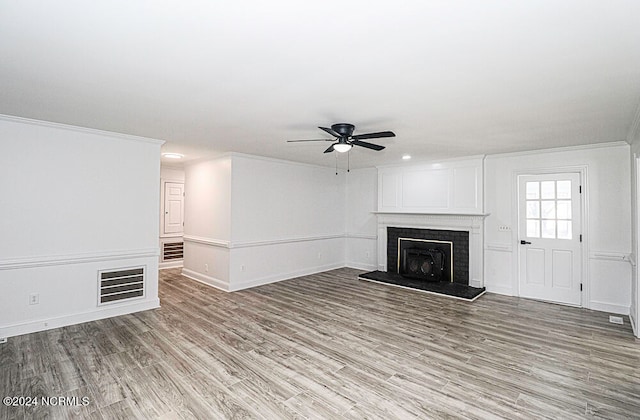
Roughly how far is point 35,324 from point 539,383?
540 centimetres

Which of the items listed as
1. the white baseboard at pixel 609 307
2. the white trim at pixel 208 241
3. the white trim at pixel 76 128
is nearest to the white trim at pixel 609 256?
the white baseboard at pixel 609 307

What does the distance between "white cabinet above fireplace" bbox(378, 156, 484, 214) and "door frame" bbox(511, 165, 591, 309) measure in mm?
550

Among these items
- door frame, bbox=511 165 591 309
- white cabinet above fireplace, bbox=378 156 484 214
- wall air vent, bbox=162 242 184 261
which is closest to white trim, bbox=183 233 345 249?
wall air vent, bbox=162 242 184 261

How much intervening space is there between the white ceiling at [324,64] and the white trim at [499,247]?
2.34 meters

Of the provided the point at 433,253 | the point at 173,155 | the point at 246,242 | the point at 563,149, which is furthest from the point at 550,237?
the point at 173,155

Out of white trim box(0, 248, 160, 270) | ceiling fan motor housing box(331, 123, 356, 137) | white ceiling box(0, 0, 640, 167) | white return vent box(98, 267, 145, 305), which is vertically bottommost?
white return vent box(98, 267, 145, 305)

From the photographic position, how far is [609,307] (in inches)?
188

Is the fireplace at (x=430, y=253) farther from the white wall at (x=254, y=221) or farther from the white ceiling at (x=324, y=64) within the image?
the white ceiling at (x=324, y=64)

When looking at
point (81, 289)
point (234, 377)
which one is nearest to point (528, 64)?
point (234, 377)

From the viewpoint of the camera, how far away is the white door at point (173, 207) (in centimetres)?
799

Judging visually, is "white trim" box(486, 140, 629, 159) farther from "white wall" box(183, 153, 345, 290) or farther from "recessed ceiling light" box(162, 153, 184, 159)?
"recessed ceiling light" box(162, 153, 184, 159)

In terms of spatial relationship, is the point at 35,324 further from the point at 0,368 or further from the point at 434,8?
the point at 434,8

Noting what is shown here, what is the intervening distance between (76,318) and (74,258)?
2.53ft

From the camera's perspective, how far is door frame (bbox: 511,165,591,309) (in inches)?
195
